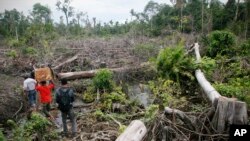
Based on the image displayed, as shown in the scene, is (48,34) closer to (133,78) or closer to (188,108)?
(133,78)

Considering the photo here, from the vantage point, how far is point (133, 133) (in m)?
5.38

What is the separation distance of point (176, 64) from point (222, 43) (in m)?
6.40

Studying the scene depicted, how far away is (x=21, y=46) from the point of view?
22.6 meters

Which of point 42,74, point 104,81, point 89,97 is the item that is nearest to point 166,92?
point 104,81

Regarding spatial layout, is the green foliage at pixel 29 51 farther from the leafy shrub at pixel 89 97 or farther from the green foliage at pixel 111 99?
the green foliage at pixel 111 99

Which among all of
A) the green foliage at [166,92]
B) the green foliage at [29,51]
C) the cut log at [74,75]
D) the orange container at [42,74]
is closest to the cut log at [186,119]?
the green foliage at [166,92]

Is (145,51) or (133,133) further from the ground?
(145,51)

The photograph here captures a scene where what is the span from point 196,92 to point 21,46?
15.5 metres

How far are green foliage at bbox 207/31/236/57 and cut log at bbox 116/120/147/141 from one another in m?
11.6

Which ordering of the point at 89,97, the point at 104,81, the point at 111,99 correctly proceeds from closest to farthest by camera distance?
the point at 111,99 → the point at 104,81 → the point at 89,97

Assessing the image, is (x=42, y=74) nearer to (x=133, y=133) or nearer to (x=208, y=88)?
(x=208, y=88)

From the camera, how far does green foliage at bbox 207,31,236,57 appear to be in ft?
53.4

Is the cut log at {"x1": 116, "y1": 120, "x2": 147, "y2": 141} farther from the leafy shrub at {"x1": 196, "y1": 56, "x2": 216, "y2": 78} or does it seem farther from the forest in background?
the leafy shrub at {"x1": 196, "y1": 56, "x2": 216, "y2": 78}

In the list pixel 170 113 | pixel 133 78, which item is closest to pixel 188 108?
pixel 170 113
